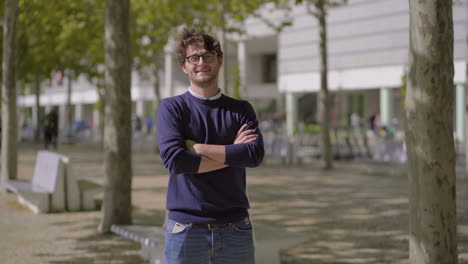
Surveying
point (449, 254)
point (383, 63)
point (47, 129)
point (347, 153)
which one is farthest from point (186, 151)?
point (383, 63)

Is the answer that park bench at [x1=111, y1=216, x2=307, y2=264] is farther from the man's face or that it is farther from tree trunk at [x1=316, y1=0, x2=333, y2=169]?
tree trunk at [x1=316, y1=0, x2=333, y2=169]

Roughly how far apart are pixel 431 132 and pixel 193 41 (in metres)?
1.80

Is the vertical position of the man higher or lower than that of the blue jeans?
higher

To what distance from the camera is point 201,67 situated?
9.34ft

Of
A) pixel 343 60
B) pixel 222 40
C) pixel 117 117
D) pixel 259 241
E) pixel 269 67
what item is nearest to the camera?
pixel 259 241

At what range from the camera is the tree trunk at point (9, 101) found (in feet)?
38.3

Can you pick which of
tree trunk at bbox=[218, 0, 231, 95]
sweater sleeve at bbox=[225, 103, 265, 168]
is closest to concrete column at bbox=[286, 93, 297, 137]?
tree trunk at bbox=[218, 0, 231, 95]

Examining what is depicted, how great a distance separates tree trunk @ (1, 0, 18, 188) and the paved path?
85 centimetres

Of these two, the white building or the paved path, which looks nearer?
the paved path

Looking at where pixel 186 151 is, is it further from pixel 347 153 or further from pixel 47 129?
pixel 47 129

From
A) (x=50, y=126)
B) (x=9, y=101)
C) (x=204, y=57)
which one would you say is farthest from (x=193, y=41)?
(x=50, y=126)

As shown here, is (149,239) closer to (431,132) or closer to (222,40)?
(431,132)

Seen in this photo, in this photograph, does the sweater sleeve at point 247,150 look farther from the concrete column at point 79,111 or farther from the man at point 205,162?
the concrete column at point 79,111

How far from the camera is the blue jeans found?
2781 mm
